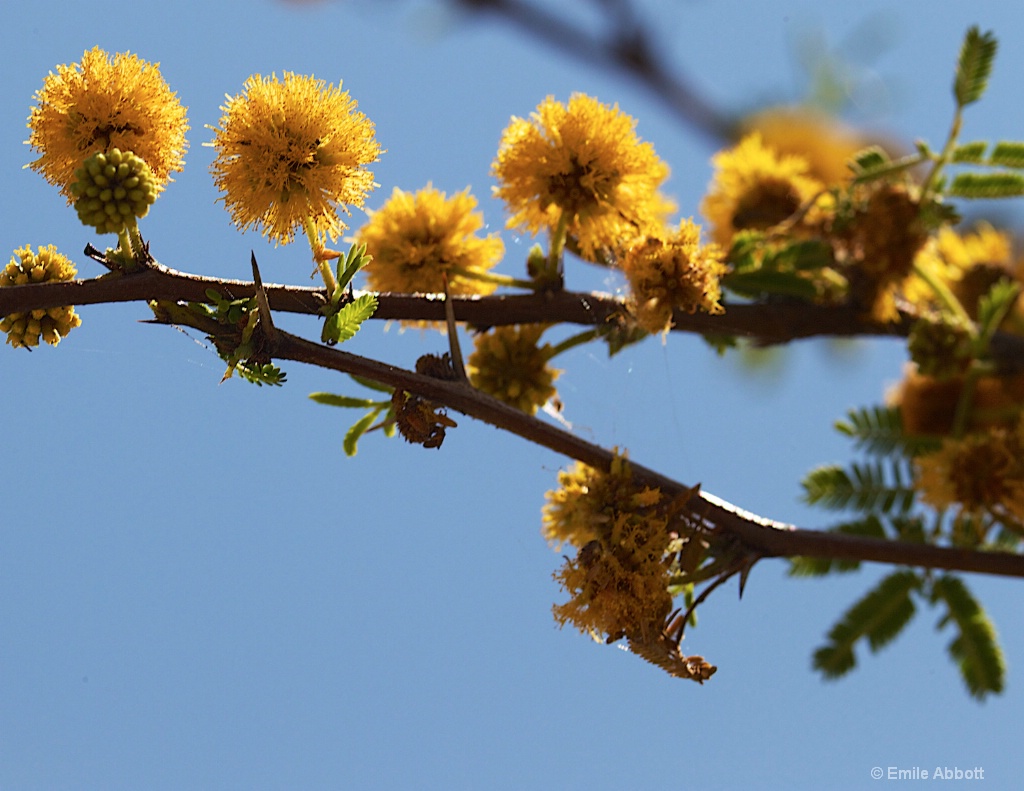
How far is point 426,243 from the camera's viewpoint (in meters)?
2.81

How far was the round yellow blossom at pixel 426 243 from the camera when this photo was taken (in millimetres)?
2762

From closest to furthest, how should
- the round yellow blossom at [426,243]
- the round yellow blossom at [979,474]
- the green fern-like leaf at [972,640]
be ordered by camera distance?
the round yellow blossom at [979,474], the round yellow blossom at [426,243], the green fern-like leaf at [972,640]

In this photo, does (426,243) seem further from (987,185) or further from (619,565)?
(987,185)

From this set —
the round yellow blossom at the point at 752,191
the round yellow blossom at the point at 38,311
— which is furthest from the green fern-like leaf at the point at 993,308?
the round yellow blossom at the point at 38,311

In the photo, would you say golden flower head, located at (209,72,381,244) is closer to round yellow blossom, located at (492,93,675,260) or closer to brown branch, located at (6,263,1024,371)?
brown branch, located at (6,263,1024,371)

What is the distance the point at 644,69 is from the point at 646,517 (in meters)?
2.39

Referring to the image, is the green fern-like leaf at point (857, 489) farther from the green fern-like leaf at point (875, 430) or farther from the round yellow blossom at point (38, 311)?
the round yellow blossom at point (38, 311)

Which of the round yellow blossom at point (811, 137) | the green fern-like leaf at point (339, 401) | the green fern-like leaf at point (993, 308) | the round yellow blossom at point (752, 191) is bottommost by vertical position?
the green fern-like leaf at point (339, 401)

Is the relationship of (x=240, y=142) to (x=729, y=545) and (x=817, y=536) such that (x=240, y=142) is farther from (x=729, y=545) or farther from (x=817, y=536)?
(x=817, y=536)

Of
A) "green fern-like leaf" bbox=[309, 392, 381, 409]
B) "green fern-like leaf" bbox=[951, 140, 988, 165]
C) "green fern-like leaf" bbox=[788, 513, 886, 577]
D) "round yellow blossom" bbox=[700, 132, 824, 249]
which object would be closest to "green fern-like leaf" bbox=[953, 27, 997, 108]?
"green fern-like leaf" bbox=[951, 140, 988, 165]

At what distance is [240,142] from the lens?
211cm

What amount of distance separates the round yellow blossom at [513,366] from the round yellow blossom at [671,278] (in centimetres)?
37

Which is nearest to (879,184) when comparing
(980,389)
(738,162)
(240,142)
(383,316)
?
(738,162)

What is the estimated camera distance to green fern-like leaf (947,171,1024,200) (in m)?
2.84
